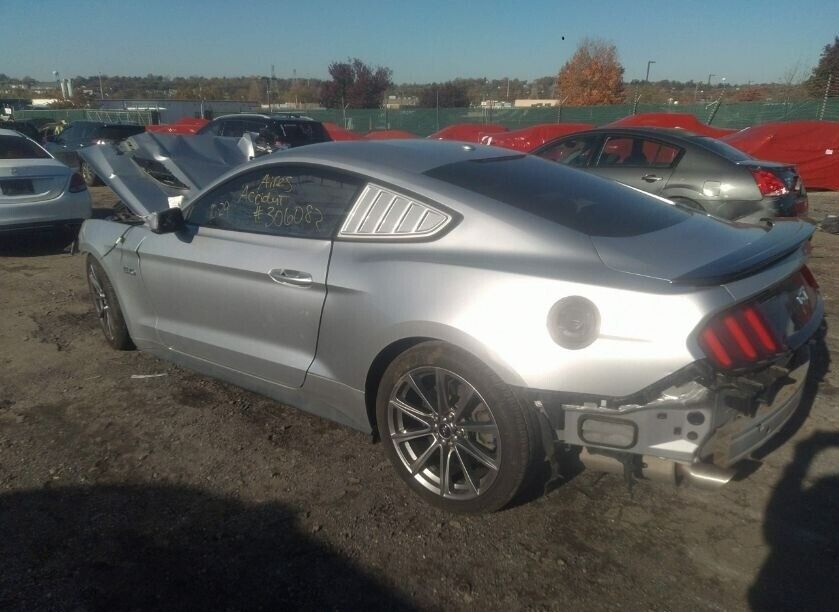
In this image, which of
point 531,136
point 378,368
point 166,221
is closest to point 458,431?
point 378,368

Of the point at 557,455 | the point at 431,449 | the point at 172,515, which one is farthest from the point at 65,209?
the point at 557,455

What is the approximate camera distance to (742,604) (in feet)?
7.72

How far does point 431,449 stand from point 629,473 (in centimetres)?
84

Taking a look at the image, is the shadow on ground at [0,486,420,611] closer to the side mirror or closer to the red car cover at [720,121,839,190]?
the side mirror

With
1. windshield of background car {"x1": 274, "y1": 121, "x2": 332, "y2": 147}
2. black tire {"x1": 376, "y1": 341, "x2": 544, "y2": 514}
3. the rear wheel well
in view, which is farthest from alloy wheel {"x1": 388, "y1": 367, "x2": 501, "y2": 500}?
windshield of background car {"x1": 274, "y1": 121, "x2": 332, "y2": 147}

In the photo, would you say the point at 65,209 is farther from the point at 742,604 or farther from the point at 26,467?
the point at 742,604

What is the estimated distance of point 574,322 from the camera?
243 centimetres

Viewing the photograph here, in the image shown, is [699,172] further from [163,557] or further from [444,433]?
[163,557]

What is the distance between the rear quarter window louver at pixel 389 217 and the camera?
289cm

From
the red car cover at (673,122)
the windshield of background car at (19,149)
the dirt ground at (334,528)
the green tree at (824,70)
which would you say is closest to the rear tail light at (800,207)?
the dirt ground at (334,528)

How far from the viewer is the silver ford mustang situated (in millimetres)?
2373

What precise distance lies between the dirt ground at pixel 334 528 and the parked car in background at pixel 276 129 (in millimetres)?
8646

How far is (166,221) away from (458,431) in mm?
2129

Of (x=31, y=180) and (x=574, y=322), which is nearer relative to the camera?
(x=574, y=322)
